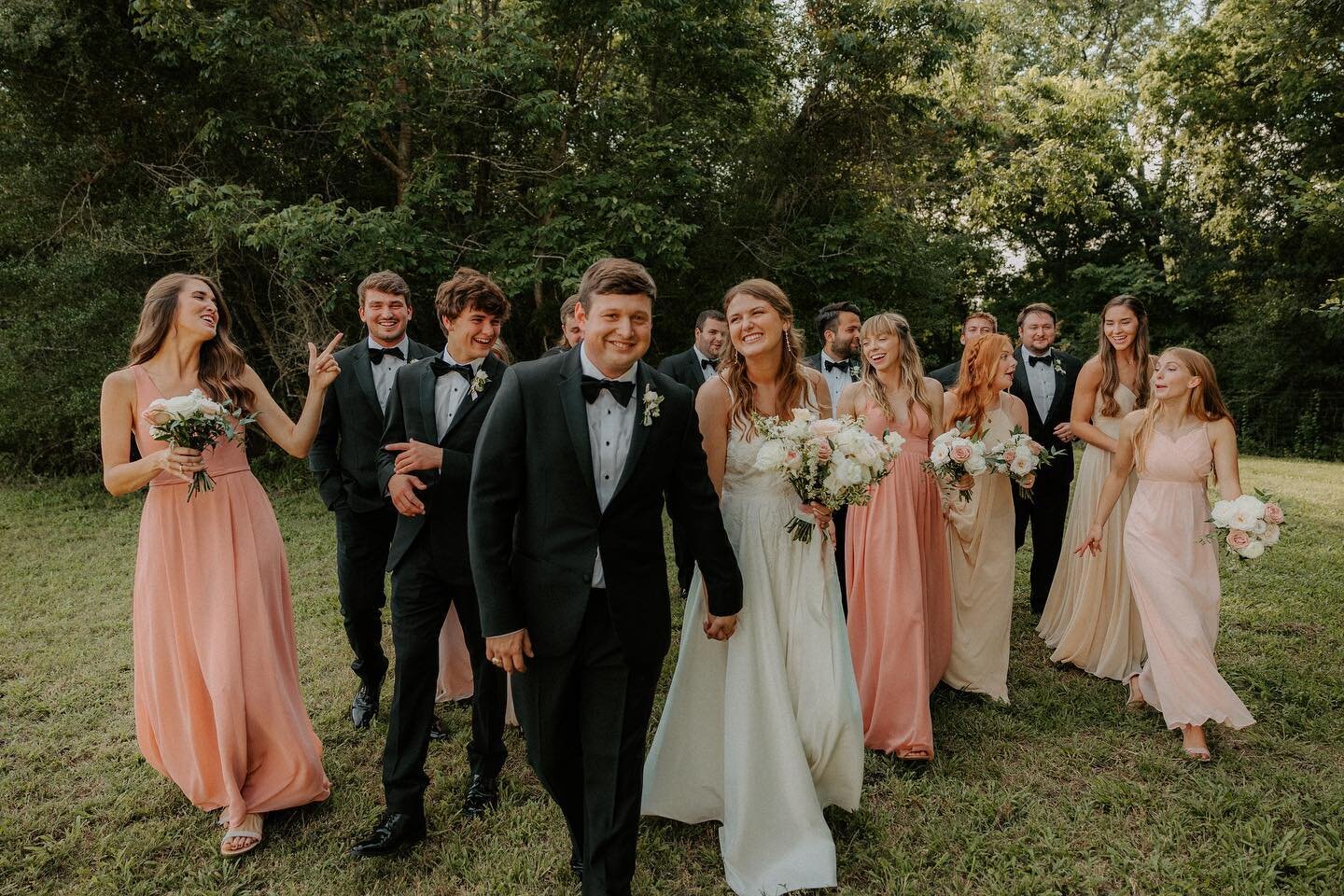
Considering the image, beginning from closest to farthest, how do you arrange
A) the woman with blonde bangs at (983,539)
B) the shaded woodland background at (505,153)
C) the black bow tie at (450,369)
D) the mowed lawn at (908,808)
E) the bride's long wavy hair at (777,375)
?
the mowed lawn at (908,808) < the bride's long wavy hair at (777,375) < the black bow tie at (450,369) < the woman with blonde bangs at (983,539) < the shaded woodland background at (505,153)

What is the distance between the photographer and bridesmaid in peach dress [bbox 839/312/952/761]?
427cm

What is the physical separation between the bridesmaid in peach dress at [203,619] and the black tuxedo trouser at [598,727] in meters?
1.47

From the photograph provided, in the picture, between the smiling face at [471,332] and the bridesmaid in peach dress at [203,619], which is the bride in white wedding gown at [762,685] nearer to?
the smiling face at [471,332]

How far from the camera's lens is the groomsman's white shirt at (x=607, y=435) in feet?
9.30

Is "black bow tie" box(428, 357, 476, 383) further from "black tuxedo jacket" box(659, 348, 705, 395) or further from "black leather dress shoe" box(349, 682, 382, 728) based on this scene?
"black tuxedo jacket" box(659, 348, 705, 395)

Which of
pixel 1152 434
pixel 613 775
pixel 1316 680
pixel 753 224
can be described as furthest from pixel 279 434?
pixel 753 224

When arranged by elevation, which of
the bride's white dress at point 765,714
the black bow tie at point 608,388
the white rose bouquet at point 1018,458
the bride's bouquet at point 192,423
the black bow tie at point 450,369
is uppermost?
the black bow tie at point 450,369

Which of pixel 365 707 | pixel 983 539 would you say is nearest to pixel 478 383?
pixel 365 707

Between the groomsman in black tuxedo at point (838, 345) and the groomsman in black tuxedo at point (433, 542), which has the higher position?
the groomsman in black tuxedo at point (838, 345)

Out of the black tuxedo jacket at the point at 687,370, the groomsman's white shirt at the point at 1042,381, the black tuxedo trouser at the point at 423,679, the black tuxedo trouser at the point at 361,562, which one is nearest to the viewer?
the black tuxedo trouser at the point at 423,679

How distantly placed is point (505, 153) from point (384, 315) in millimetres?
9783

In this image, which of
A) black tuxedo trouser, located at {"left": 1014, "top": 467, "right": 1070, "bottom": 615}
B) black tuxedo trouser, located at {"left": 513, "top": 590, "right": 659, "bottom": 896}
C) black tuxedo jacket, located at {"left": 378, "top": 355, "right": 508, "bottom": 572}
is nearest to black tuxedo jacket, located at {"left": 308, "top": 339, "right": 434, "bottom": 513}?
black tuxedo jacket, located at {"left": 378, "top": 355, "right": 508, "bottom": 572}

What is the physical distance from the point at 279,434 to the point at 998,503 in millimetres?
4420

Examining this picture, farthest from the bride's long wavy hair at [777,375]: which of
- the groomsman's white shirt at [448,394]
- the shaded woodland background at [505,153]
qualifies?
the shaded woodland background at [505,153]
